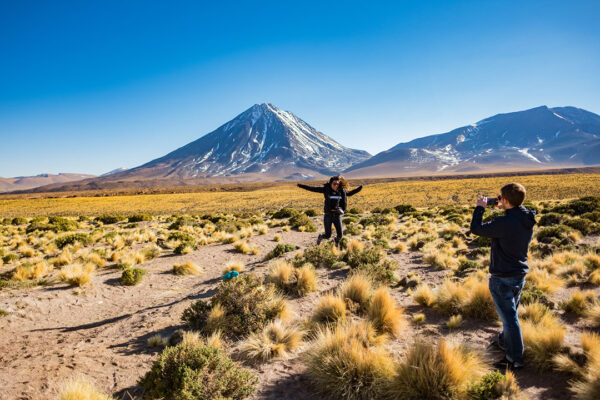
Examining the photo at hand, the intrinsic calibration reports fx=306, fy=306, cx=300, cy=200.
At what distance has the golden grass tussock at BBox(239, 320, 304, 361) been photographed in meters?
4.09

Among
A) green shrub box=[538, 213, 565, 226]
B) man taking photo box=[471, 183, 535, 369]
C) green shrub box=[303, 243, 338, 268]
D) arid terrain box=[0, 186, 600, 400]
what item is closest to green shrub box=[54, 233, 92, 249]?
arid terrain box=[0, 186, 600, 400]

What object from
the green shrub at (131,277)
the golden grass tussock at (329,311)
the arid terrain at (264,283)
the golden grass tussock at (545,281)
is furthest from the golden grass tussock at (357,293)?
the green shrub at (131,277)

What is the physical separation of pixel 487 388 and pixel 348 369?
1.30 metres

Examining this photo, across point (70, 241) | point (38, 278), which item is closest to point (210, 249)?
point (38, 278)

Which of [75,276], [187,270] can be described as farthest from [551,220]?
[75,276]

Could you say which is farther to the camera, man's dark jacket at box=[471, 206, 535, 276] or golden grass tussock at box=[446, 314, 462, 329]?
golden grass tussock at box=[446, 314, 462, 329]

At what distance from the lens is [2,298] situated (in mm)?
6992

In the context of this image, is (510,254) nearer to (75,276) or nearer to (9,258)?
(75,276)

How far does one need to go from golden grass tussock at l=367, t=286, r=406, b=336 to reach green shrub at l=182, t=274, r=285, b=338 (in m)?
1.59

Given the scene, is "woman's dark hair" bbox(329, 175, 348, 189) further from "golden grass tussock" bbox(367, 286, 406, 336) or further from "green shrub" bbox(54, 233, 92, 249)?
"green shrub" bbox(54, 233, 92, 249)

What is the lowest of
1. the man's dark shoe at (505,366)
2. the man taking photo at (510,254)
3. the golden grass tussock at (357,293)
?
the man's dark shoe at (505,366)

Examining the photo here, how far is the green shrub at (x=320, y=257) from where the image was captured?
870 cm

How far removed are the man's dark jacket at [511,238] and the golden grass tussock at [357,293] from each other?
249 centimetres

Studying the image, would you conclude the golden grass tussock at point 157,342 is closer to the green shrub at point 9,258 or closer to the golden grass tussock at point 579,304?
the golden grass tussock at point 579,304
